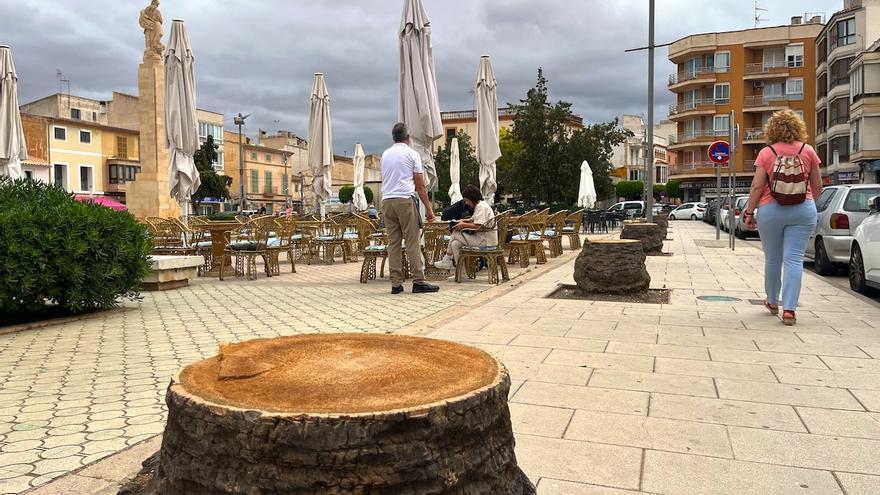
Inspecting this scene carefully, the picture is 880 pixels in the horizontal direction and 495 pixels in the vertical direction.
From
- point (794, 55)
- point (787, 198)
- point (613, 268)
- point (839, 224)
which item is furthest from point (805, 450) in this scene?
point (794, 55)

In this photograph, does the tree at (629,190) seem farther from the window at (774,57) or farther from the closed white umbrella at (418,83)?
the closed white umbrella at (418,83)

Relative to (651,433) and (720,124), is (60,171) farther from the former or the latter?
(720,124)

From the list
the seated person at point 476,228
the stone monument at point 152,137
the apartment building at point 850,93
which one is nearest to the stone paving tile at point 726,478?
the seated person at point 476,228

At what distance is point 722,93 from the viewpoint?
63.0 m

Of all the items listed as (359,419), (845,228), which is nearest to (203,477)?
(359,419)

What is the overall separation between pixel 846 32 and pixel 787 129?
50.4 meters

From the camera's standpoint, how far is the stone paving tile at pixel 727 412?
342 centimetres

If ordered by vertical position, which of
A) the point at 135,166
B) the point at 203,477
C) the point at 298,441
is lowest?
the point at 203,477

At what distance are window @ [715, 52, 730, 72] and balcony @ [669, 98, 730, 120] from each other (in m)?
2.89

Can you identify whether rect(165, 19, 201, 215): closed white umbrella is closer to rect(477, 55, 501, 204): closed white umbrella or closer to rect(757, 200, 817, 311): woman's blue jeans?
rect(477, 55, 501, 204): closed white umbrella

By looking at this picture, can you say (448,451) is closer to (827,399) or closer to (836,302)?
(827,399)

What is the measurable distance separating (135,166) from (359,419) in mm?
58600

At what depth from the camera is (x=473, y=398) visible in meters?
1.79

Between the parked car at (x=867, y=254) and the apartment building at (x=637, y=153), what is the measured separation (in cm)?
8200
